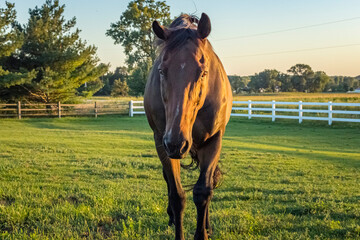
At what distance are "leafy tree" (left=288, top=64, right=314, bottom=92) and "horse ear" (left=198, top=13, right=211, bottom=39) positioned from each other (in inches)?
3603

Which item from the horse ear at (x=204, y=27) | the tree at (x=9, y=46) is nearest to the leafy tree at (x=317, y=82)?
the tree at (x=9, y=46)

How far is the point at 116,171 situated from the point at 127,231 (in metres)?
3.63

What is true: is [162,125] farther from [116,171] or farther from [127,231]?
[116,171]

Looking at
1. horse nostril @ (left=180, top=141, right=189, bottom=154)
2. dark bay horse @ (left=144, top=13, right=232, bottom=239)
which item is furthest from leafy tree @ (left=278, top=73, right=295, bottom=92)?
horse nostril @ (left=180, top=141, right=189, bottom=154)

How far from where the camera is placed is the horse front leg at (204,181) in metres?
3.30

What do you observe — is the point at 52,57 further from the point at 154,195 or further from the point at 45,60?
the point at 154,195

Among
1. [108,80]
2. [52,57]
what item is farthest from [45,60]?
[108,80]

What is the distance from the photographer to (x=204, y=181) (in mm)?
3293

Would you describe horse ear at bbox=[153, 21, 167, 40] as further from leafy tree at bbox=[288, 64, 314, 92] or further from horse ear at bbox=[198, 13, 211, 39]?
leafy tree at bbox=[288, 64, 314, 92]

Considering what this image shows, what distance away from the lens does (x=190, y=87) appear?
8.46ft

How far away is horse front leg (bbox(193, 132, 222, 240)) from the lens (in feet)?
10.8

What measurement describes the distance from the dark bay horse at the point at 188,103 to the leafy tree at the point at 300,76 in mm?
90978

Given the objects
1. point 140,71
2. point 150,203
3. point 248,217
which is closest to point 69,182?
point 150,203

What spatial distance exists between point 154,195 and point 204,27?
314cm
